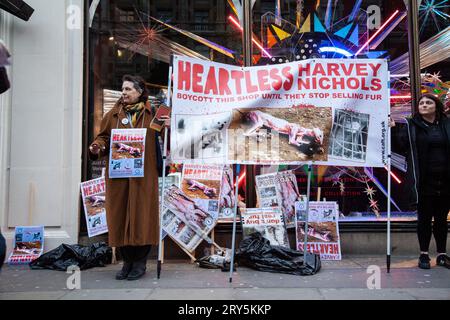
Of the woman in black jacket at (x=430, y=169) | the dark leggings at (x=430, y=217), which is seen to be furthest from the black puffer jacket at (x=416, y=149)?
the dark leggings at (x=430, y=217)

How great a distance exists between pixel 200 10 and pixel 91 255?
12.8 ft

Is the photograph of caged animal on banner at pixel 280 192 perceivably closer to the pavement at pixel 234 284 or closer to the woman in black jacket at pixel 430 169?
the pavement at pixel 234 284

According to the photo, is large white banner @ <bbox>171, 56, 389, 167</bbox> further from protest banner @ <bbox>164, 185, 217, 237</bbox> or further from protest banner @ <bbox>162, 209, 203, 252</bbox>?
protest banner @ <bbox>162, 209, 203, 252</bbox>

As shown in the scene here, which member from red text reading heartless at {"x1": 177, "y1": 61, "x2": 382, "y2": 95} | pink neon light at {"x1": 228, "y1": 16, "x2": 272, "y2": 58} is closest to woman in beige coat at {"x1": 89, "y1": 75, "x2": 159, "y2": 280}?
red text reading heartless at {"x1": 177, "y1": 61, "x2": 382, "y2": 95}

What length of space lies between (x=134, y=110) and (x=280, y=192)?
2.38 metres

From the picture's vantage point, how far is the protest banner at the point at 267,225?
17.9ft

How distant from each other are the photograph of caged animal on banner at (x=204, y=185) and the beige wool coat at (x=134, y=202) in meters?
0.91

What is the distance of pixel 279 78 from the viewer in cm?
471

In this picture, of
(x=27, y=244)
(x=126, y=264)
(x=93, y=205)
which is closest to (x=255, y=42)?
(x=93, y=205)

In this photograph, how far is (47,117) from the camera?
5.68 meters

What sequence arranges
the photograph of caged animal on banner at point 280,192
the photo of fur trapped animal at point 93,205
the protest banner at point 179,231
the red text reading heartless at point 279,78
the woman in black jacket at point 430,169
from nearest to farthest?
the red text reading heartless at point 279,78, the woman in black jacket at point 430,169, the protest banner at point 179,231, the photo of fur trapped animal at point 93,205, the photograph of caged animal on banner at point 280,192

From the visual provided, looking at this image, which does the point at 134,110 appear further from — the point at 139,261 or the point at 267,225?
the point at 267,225

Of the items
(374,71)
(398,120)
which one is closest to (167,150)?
(374,71)

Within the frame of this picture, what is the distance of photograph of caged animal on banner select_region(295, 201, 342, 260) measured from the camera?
219 inches
